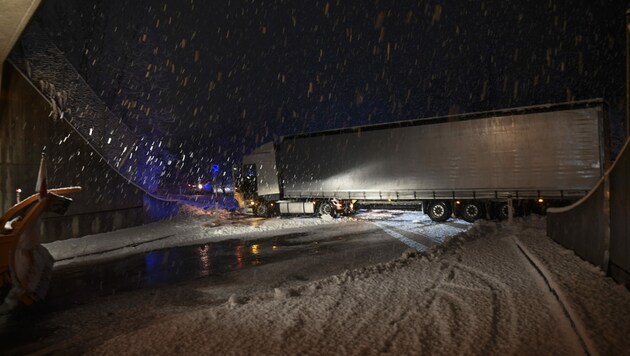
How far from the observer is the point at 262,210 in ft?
86.8

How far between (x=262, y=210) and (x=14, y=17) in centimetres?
1848

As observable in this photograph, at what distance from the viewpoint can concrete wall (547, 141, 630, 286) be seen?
227 inches

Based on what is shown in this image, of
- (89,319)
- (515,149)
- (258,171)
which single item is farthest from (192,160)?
(89,319)

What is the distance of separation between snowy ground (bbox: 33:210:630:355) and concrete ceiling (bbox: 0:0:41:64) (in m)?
6.89

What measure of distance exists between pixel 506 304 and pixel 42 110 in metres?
16.6

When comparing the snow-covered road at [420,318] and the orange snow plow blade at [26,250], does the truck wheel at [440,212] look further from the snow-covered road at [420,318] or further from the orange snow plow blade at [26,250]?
the orange snow plow blade at [26,250]

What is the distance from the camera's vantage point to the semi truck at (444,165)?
1656cm

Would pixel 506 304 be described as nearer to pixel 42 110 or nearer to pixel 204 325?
pixel 204 325

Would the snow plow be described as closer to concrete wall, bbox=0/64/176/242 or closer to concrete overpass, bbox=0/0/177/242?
concrete overpass, bbox=0/0/177/242

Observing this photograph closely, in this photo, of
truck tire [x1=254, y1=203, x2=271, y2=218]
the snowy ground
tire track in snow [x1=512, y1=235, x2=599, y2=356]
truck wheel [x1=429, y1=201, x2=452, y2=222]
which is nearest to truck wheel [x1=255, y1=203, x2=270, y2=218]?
truck tire [x1=254, y1=203, x2=271, y2=218]

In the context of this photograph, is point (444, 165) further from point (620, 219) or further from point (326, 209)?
point (620, 219)

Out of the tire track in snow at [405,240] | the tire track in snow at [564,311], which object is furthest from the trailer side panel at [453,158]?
the tire track in snow at [564,311]

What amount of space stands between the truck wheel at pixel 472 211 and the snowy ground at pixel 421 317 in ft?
37.0

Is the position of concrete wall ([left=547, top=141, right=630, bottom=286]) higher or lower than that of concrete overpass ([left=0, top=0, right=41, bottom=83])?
lower
